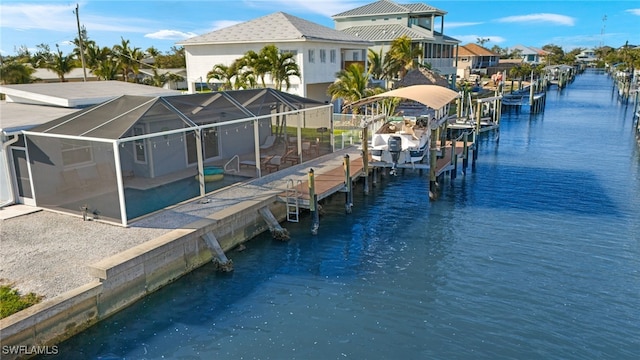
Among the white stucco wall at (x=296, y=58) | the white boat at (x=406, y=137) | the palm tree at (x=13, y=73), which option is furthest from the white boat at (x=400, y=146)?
the palm tree at (x=13, y=73)

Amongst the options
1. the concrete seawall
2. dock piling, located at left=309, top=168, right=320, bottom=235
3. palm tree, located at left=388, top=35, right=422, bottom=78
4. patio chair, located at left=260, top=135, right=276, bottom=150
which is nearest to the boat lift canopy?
patio chair, located at left=260, top=135, right=276, bottom=150

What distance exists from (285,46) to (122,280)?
2473 centimetres

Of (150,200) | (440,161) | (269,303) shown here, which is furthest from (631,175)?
(150,200)

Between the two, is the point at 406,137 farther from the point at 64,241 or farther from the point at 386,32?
the point at 386,32

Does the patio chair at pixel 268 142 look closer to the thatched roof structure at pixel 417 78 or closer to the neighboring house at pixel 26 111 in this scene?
the neighboring house at pixel 26 111

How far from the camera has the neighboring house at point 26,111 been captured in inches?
571

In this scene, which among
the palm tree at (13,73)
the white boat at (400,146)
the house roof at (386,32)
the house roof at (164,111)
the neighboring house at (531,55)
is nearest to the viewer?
the house roof at (164,111)

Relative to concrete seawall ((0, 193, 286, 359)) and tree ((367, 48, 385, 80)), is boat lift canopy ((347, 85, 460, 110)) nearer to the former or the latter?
concrete seawall ((0, 193, 286, 359))

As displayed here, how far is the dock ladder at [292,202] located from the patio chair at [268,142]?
4.91m

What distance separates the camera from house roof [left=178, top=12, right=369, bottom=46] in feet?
106

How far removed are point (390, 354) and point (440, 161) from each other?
15.0m

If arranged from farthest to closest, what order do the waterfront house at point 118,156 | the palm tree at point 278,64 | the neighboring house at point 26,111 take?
1. the palm tree at point 278,64
2. the neighboring house at point 26,111
3. the waterfront house at point 118,156

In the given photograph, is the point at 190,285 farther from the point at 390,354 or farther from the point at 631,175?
the point at 631,175

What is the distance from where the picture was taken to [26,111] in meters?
17.7
